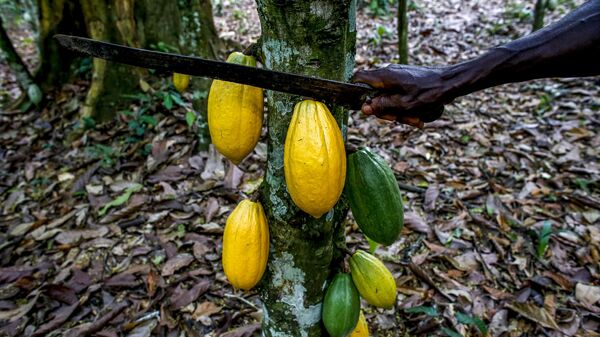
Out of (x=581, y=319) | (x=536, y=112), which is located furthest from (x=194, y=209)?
(x=536, y=112)

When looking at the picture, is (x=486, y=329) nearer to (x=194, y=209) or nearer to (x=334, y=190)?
(x=334, y=190)

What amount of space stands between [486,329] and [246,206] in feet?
4.53

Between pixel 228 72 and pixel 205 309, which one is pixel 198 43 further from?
pixel 228 72

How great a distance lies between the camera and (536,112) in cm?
365

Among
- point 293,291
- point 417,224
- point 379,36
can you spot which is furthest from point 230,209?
point 379,36

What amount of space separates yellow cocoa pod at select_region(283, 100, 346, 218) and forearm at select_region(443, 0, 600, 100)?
1.01 ft

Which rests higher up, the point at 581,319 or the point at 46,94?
the point at 46,94

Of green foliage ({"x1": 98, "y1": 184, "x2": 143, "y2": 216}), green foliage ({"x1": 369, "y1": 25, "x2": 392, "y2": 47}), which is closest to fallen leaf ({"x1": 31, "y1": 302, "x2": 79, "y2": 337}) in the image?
green foliage ({"x1": 98, "y1": 184, "x2": 143, "y2": 216})

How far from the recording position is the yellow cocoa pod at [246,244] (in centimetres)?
110

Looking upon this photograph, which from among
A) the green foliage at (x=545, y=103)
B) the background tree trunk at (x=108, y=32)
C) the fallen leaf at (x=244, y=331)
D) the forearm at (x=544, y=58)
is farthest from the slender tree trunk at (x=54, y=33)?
the green foliage at (x=545, y=103)

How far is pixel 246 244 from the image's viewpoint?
3.61 feet

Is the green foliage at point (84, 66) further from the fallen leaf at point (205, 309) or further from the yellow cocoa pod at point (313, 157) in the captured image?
the yellow cocoa pod at point (313, 157)

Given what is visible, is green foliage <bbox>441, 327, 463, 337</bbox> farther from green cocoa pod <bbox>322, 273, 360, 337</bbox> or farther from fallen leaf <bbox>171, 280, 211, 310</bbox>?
fallen leaf <bbox>171, 280, 211, 310</bbox>

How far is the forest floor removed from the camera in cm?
200
